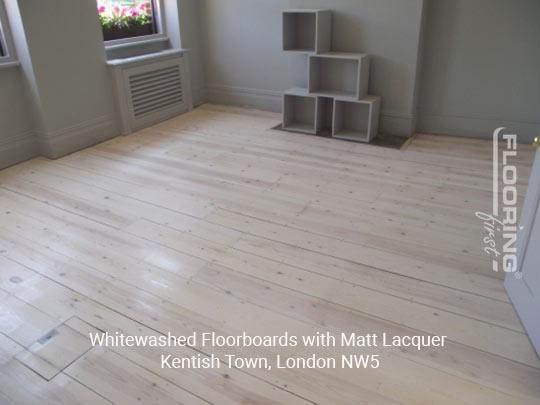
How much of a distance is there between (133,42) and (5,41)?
1.31m

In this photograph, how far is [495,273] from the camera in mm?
2258

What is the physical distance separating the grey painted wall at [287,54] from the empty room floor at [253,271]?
2.11 ft

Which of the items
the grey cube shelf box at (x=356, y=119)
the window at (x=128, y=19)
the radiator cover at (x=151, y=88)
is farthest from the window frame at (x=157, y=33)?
the grey cube shelf box at (x=356, y=119)

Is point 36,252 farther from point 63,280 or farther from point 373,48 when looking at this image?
point 373,48

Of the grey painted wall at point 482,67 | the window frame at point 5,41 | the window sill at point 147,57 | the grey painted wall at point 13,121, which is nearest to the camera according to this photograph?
the window frame at point 5,41

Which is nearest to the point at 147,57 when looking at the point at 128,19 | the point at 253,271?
the point at 128,19

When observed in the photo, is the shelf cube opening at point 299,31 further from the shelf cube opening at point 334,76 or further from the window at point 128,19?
the window at point 128,19

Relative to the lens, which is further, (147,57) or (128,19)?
(128,19)

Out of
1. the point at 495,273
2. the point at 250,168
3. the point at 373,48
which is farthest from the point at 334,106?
the point at 495,273

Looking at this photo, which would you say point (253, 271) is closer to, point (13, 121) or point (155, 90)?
point (13, 121)

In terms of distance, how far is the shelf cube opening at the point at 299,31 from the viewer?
4.18 meters

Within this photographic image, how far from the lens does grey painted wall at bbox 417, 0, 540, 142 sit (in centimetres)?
368

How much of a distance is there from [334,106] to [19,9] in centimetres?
263

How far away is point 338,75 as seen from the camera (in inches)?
167
